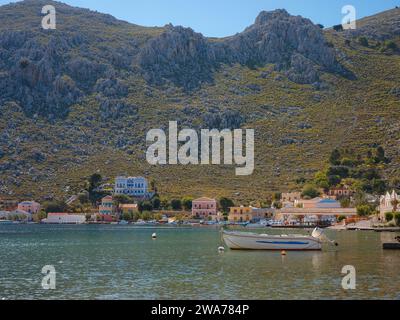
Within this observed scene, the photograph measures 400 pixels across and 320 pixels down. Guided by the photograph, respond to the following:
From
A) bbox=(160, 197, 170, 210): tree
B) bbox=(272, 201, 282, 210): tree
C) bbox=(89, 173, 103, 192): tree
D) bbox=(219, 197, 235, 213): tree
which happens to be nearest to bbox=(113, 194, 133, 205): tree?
bbox=(89, 173, 103, 192): tree

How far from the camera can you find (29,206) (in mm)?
143625

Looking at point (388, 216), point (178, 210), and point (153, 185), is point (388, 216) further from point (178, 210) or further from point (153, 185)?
point (153, 185)

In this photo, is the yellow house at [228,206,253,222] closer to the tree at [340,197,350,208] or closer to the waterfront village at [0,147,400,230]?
the waterfront village at [0,147,400,230]

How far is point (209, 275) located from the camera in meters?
41.7

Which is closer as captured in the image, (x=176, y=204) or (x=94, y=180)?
(x=94, y=180)

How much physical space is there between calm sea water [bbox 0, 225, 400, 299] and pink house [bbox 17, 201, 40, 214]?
→ 7991 cm

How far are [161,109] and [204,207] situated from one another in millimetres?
40679

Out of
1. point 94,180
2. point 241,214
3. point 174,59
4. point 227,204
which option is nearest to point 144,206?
point 94,180

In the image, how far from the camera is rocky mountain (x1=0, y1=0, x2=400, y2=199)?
151 meters

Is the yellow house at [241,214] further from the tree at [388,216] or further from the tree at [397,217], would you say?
the tree at [397,217]

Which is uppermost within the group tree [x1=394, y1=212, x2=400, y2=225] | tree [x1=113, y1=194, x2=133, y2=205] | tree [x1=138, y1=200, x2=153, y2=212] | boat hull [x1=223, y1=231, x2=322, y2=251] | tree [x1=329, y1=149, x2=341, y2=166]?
tree [x1=329, y1=149, x2=341, y2=166]

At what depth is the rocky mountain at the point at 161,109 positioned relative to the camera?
15138 cm

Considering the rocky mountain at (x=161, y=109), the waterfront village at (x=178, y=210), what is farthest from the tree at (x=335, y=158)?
the waterfront village at (x=178, y=210)

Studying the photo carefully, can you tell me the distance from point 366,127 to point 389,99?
57.3 ft
